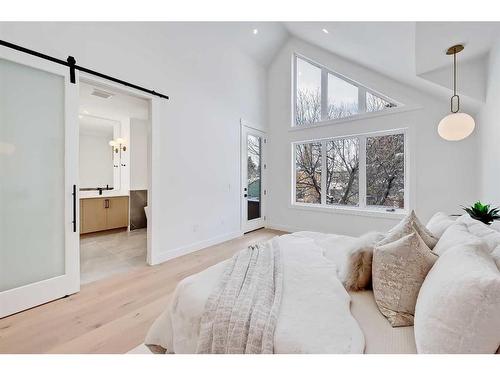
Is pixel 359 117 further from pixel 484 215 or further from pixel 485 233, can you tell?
pixel 485 233

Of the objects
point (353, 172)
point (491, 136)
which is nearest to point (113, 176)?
point (353, 172)

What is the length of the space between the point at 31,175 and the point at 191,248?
2123 mm

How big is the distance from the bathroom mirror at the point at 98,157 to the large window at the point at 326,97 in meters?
4.29

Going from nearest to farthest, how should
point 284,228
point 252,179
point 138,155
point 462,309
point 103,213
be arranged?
1. point 462,309
2. point 103,213
3. point 252,179
4. point 284,228
5. point 138,155

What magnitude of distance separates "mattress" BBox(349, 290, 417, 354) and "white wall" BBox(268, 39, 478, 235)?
3.18 meters

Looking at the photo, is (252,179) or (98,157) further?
(98,157)

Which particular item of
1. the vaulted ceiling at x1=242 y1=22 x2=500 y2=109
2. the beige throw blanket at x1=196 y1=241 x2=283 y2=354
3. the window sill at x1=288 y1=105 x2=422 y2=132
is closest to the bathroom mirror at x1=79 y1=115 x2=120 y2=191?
the vaulted ceiling at x1=242 y1=22 x2=500 y2=109

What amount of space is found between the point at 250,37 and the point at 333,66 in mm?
1635

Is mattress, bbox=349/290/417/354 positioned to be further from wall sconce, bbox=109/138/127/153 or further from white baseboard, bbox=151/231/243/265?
wall sconce, bbox=109/138/127/153

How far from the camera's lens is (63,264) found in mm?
2309

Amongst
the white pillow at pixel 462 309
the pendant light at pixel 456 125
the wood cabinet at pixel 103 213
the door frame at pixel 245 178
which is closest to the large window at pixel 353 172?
the door frame at pixel 245 178

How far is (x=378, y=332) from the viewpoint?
3.38 ft

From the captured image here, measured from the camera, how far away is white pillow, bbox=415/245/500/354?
2.37ft
